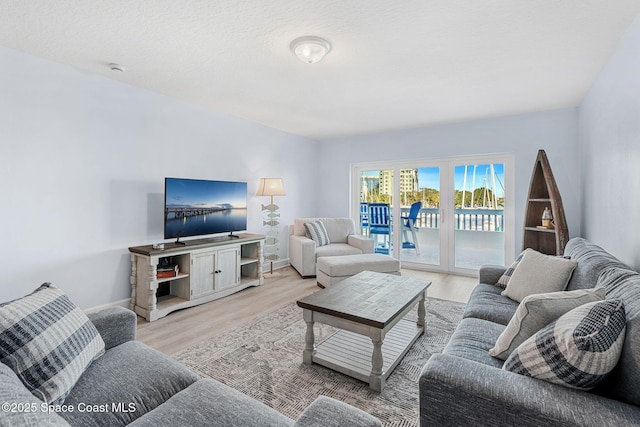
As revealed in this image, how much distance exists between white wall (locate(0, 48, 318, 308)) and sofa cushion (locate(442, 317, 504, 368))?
3210 mm

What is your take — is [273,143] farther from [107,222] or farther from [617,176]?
[617,176]

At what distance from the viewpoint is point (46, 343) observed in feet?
3.69

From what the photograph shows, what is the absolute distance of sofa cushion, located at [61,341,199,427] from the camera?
1.08 meters

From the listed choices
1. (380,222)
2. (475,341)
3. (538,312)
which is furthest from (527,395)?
(380,222)

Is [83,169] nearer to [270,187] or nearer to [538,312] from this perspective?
[270,187]

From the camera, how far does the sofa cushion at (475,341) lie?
1.46m

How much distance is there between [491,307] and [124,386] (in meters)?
2.13

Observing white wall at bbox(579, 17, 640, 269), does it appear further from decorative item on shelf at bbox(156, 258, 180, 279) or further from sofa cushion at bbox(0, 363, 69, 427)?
decorative item on shelf at bbox(156, 258, 180, 279)

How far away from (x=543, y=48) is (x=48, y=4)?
3440mm

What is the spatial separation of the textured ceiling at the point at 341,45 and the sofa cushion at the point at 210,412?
6.79 ft

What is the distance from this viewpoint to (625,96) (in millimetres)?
2143

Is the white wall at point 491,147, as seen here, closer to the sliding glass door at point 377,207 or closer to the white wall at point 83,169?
the sliding glass door at point 377,207

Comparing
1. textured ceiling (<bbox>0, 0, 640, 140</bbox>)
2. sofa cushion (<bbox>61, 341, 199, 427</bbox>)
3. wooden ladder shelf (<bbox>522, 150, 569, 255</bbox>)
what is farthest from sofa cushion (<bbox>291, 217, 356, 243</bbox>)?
sofa cushion (<bbox>61, 341, 199, 427</bbox>)

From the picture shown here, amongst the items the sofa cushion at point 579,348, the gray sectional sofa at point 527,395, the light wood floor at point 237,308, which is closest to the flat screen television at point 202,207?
the light wood floor at point 237,308
